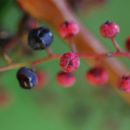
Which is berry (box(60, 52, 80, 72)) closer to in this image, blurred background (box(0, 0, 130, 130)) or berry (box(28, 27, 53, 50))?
berry (box(28, 27, 53, 50))

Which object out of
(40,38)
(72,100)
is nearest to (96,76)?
(40,38)

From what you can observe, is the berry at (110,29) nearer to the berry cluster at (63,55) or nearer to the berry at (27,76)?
the berry cluster at (63,55)

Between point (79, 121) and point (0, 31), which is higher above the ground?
point (0, 31)

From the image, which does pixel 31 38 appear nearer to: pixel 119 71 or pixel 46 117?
pixel 119 71

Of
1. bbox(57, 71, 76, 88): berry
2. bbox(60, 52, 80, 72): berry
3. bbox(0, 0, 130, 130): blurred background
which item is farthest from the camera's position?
bbox(0, 0, 130, 130): blurred background

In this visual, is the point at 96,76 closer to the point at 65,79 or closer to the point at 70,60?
the point at 65,79

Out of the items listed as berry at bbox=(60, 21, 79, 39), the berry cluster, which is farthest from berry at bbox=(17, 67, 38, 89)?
berry at bbox=(60, 21, 79, 39)

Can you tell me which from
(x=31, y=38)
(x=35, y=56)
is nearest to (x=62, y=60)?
(x=31, y=38)
